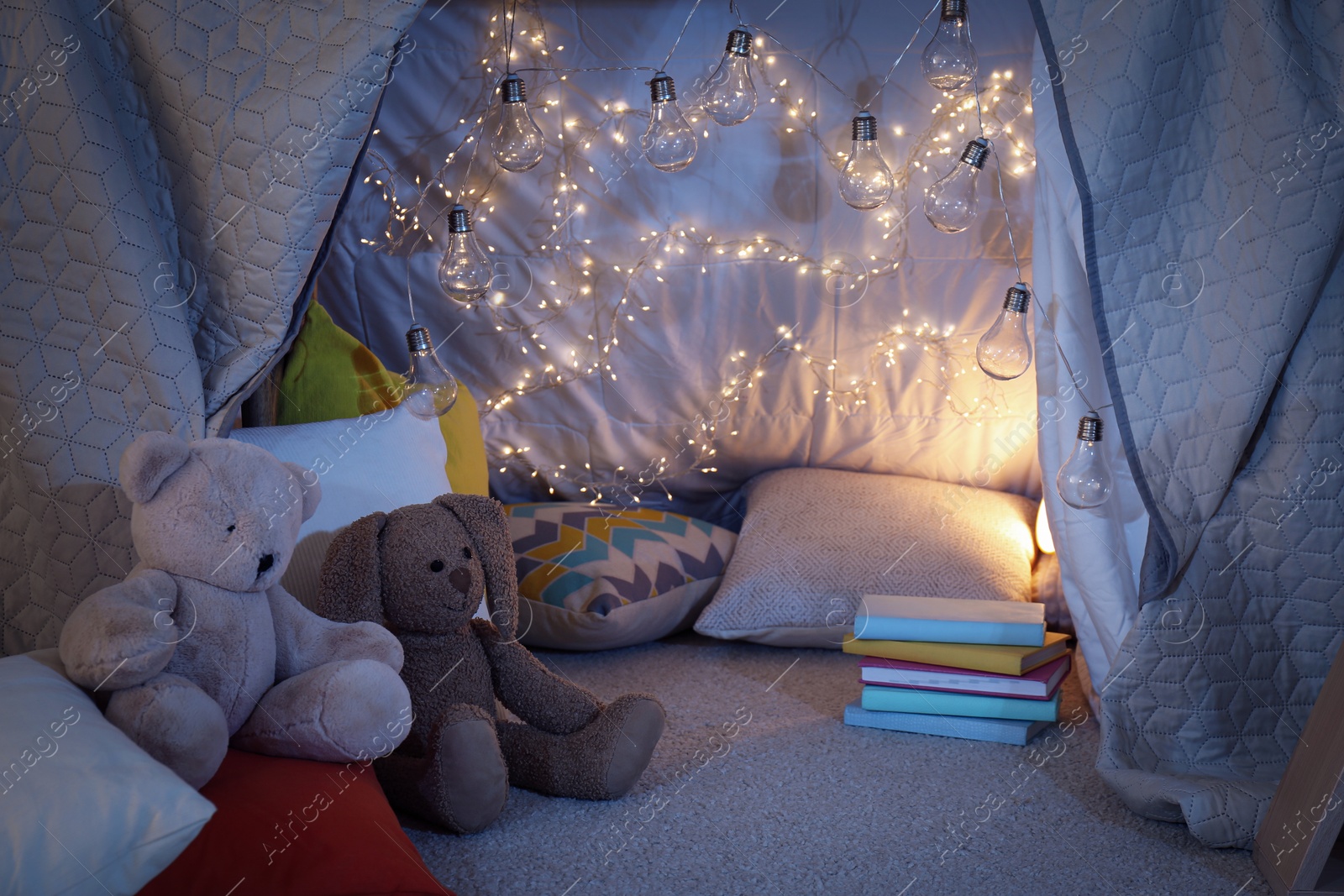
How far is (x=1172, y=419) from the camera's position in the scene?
1323 mm

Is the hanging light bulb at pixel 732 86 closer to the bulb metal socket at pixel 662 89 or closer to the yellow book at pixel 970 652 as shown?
the bulb metal socket at pixel 662 89

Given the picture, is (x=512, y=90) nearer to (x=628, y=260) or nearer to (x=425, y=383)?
(x=425, y=383)

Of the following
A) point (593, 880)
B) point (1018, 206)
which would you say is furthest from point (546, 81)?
point (593, 880)

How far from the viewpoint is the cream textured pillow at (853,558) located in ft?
5.87

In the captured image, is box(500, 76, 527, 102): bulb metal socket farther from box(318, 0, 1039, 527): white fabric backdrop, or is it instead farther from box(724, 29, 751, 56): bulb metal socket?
box(318, 0, 1039, 527): white fabric backdrop

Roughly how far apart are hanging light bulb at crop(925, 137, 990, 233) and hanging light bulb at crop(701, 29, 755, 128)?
294 millimetres

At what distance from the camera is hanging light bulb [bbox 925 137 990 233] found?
4.67 ft

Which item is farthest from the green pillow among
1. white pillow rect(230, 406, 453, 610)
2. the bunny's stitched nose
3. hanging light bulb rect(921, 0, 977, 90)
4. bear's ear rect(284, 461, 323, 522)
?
hanging light bulb rect(921, 0, 977, 90)

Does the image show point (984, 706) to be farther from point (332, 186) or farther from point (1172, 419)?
point (332, 186)

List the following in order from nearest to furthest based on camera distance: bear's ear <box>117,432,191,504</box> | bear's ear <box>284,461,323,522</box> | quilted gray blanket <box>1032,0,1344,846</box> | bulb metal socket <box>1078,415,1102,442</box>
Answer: bear's ear <box>117,432,191,504</box>, bear's ear <box>284,461,323,522</box>, quilted gray blanket <box>1032,0,1344,846</box>, bulb metal socket <box>1078,415,1102,442</box>

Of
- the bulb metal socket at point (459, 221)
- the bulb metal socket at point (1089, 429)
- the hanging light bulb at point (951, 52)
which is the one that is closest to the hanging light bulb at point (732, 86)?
the hanging light bulb at point (951, 52)

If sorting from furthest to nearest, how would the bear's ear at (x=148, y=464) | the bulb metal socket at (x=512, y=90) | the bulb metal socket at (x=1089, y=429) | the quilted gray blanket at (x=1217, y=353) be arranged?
the bulb metal socket at (x=512, y=90), the bulb metal socket at (x=1089, y=429), the quilted gray blanket at (x=1217, y=353), the bear's ear at (x=148, y=464)

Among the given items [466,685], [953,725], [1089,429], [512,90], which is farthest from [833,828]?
[512,90]

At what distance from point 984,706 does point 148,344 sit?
1.24 meters
